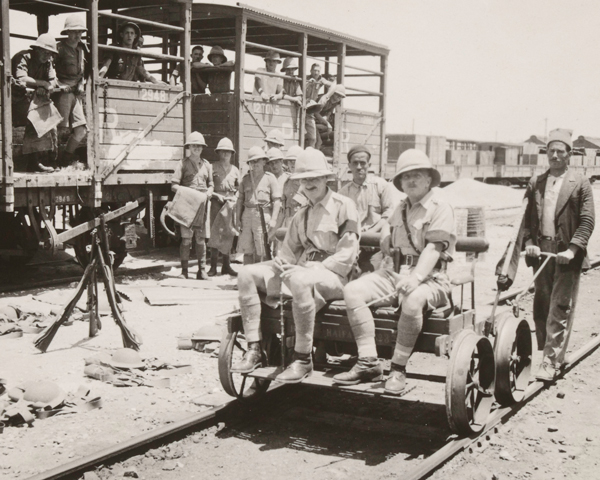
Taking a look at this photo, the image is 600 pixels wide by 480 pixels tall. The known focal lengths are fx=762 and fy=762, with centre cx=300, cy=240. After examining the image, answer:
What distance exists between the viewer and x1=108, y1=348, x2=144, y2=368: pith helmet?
698cm

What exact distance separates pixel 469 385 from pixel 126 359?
3374mm

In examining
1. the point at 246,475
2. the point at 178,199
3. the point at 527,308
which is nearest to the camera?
the point at 246,475

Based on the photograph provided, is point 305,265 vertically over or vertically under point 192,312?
over

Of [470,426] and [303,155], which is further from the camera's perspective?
[303,155]

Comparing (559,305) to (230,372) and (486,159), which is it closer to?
(230,372)

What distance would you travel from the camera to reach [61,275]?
12445 millimetres

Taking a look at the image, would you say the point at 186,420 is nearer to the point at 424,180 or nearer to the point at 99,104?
the point at 424,180

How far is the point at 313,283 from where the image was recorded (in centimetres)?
524

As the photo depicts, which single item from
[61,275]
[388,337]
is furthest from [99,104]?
[388,337]

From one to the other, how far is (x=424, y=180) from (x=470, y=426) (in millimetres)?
1720

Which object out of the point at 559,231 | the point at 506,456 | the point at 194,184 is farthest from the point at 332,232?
the point at 194,184

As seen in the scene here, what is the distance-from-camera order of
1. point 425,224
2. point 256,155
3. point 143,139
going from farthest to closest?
point 143,139 → point 256,155 → point 425,224

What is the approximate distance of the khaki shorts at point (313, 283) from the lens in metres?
5.29

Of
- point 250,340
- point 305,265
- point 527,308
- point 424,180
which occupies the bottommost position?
point 527,308
